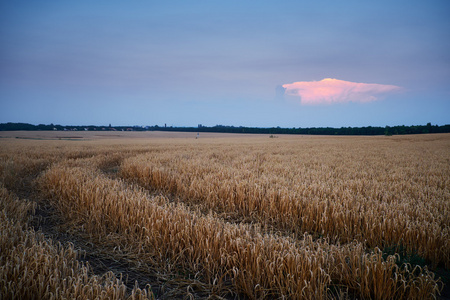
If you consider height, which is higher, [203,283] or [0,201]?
[0,201]

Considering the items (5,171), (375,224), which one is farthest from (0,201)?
(375,224)

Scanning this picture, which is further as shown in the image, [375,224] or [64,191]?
[64,191]

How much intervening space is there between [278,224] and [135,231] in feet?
8.86

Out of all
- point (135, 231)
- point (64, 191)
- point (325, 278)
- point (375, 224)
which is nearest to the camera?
point (325, 278)

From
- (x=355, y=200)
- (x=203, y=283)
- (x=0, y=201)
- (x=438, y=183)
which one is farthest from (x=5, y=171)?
(x=438, y=183)

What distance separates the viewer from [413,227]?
3498 mm

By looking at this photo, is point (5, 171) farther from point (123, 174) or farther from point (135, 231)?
point (135, 231)

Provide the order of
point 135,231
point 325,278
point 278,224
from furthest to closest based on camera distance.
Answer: point 278,224, point 135,231, point 325,278

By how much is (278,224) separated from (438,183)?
608 centimetres

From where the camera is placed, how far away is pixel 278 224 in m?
4.60

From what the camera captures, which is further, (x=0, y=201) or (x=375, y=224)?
(x=0, y=201)

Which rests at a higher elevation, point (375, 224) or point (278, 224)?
point (375, 224)

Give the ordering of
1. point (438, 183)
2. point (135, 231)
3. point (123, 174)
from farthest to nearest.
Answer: point (123, 174) → point (438, 183) → point (135, 231)

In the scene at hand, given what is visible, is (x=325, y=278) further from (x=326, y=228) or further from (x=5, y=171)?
(x=5, y=171)
